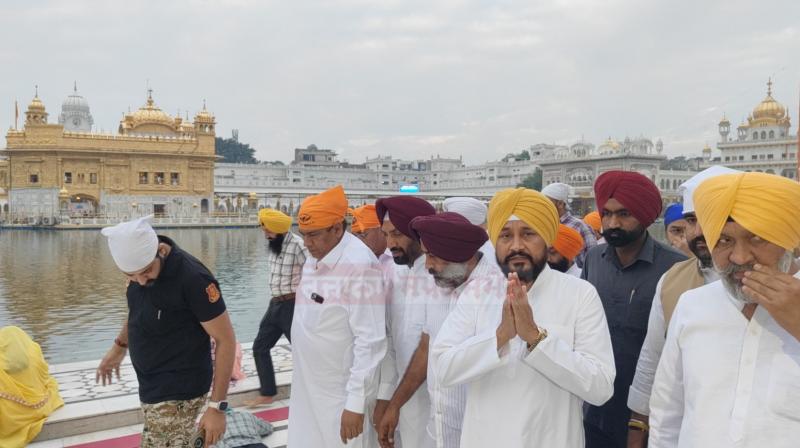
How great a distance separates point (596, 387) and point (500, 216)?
0.55 metres

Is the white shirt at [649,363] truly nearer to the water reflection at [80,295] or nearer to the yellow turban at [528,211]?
the yellow turban at [528,211]

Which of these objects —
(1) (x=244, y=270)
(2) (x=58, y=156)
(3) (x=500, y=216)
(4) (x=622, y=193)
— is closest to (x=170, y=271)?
(3) (x=500, y=216)

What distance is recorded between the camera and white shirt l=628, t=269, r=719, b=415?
5.58 ft

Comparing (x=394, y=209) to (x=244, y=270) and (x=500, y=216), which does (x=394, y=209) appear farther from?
(x=244, y=270)

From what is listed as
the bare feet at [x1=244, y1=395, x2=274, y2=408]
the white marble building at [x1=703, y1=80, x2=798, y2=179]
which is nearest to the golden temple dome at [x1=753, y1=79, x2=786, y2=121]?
the white marble building at [x1=703, y1=80, x2=798, y2=179]

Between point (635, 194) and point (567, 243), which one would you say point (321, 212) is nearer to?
point (567, 243)

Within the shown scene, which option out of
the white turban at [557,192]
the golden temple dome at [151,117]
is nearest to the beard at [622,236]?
the white turban at [557,192]

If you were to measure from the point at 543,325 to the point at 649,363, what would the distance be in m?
0.39

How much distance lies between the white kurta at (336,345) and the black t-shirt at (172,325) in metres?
0.42

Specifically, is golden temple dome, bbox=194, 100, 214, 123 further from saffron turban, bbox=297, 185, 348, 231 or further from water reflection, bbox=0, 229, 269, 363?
saffron turban, bbox=297, 185, 348, 231

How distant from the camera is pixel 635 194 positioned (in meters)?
2.16

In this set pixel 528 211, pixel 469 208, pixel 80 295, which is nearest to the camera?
pixel 528 211

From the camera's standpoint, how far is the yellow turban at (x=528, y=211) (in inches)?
67.3

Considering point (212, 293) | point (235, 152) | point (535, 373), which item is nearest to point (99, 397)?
point (212, 293)
